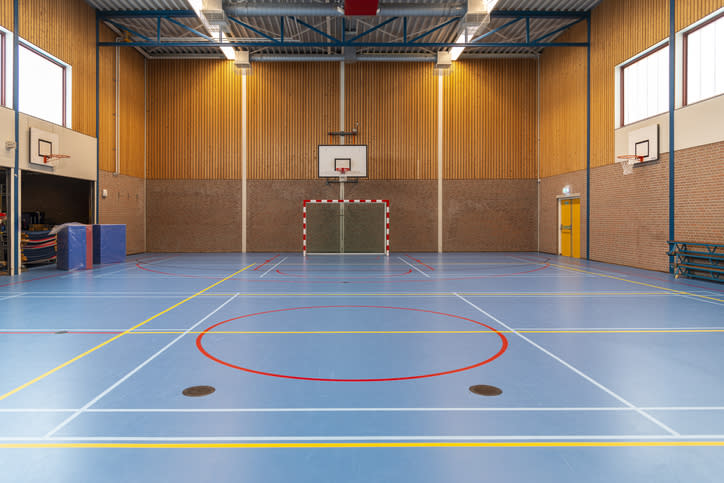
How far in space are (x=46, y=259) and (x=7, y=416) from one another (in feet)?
48.2

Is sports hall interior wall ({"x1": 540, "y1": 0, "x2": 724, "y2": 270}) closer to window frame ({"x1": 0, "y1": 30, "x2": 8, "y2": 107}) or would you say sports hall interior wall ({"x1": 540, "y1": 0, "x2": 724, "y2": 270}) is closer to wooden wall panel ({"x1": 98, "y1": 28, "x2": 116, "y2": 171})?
window frame ({"x1": 0, "y1": 30, "x2": 8, "y2": 107})

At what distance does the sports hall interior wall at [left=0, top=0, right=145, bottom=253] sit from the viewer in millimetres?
15297

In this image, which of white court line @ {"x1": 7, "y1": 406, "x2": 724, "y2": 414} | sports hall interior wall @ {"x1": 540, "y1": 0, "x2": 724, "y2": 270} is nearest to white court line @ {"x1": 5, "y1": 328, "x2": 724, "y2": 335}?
white court line @ {"x1": 7, "y1": 406, "x2": 724, "y2": 414}

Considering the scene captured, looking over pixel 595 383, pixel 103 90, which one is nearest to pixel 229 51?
pixel 103 90

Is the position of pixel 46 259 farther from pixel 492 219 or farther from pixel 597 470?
pixel 492 219

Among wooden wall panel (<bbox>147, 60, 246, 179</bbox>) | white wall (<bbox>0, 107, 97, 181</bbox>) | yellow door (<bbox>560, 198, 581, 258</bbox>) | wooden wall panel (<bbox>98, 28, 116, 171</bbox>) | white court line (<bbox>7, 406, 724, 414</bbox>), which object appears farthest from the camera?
wooden wall panel (<bbox>147, 60, 246, 179</bbox>)

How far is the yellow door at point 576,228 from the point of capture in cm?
2006

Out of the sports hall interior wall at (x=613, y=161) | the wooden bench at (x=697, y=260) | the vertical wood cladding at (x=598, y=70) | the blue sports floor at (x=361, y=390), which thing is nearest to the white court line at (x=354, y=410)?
the blue sports floor at (x=361, y=390)

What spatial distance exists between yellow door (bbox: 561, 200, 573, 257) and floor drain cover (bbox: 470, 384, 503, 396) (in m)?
18.4

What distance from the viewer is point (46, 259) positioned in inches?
630

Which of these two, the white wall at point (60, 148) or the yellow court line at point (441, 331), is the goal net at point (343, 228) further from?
the yellow court line at point (441, 331)

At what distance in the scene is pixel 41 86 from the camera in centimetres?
1575

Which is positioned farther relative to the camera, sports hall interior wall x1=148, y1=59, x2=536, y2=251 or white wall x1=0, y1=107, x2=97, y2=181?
sports hall interior wall x1=148, y1=59, x2=536, y2=251

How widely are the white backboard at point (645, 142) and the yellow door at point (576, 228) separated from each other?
174 inches
